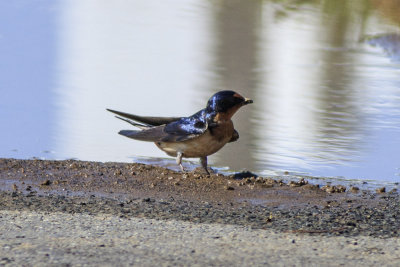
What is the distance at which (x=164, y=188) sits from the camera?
5645mm

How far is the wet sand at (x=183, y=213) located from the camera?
4.12 metres

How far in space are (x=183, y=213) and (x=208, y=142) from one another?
112 cm

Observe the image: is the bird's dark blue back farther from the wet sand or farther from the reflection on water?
the reflection on water

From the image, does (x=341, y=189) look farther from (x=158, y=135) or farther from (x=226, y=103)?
(x=158, y=135)

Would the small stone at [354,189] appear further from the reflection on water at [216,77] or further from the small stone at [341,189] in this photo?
the reflection on water at [216,77]

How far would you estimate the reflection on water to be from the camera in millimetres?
7172

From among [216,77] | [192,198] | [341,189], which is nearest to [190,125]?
[192,198]

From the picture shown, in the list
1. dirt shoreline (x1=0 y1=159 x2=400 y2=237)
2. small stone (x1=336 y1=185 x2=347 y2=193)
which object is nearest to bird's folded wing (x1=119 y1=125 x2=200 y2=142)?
dirt shoreline (x1=0 y1=159 x2=400 y2=237)

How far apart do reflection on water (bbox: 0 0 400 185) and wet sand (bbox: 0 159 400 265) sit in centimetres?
82

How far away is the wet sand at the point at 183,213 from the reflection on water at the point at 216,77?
2.69ft

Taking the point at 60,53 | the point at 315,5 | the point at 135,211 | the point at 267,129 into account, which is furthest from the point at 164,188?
the point at 315,5

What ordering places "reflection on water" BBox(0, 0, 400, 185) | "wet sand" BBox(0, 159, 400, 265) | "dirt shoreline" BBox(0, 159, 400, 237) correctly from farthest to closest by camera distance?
"reflection on water" BBox(0, 0, 400, 185), "dirt shoreline" BBox(0, 159, 400, 237), "wet sand" BBox(0, 159, 400, 265)

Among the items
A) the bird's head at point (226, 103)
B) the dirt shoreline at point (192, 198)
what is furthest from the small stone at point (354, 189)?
the bird's head at point (226, 103)

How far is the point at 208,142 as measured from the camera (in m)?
5.94
